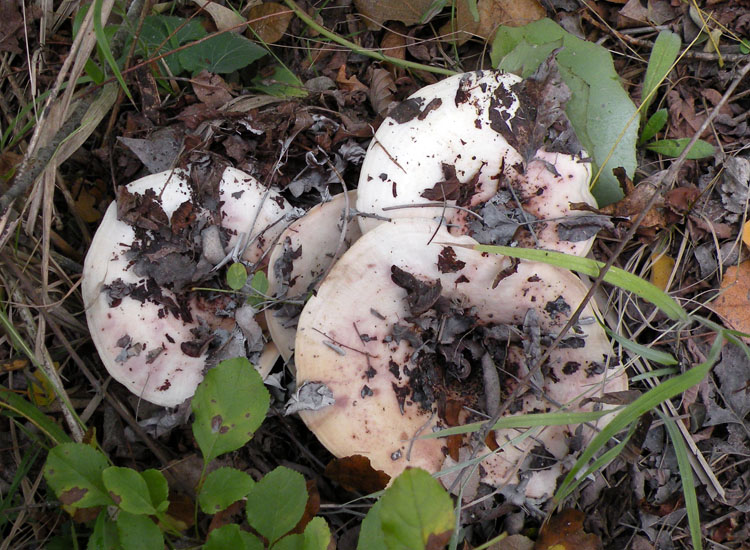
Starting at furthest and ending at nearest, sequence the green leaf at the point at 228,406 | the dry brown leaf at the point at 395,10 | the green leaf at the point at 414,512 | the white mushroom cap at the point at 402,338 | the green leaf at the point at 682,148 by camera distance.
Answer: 1. the dry brown leaf at the point at 395,10
2. the green leaf at the point at 682,148
3. the white mushroom cap at the point at 402,338
4. the green leaf at the point at 228,406
5. the green leaf at the point at 414,512

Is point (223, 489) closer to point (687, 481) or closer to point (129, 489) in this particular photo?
point (129, 489)

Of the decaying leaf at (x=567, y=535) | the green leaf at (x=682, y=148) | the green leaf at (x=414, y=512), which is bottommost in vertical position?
the decaying leaf at (x=567, y=535)

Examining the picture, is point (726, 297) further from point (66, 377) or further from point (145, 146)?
point (66, 377)

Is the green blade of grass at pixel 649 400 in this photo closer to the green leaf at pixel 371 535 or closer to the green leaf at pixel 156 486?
the green leaf at pixel 371 535

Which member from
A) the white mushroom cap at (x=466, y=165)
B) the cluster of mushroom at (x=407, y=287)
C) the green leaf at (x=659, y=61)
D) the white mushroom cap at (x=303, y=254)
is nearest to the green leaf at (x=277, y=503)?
the cluster of mushroom at (x=407, y=287)

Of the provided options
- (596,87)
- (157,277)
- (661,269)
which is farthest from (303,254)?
(661,269)

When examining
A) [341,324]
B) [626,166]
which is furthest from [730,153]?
[341,324]

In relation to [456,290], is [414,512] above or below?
above
